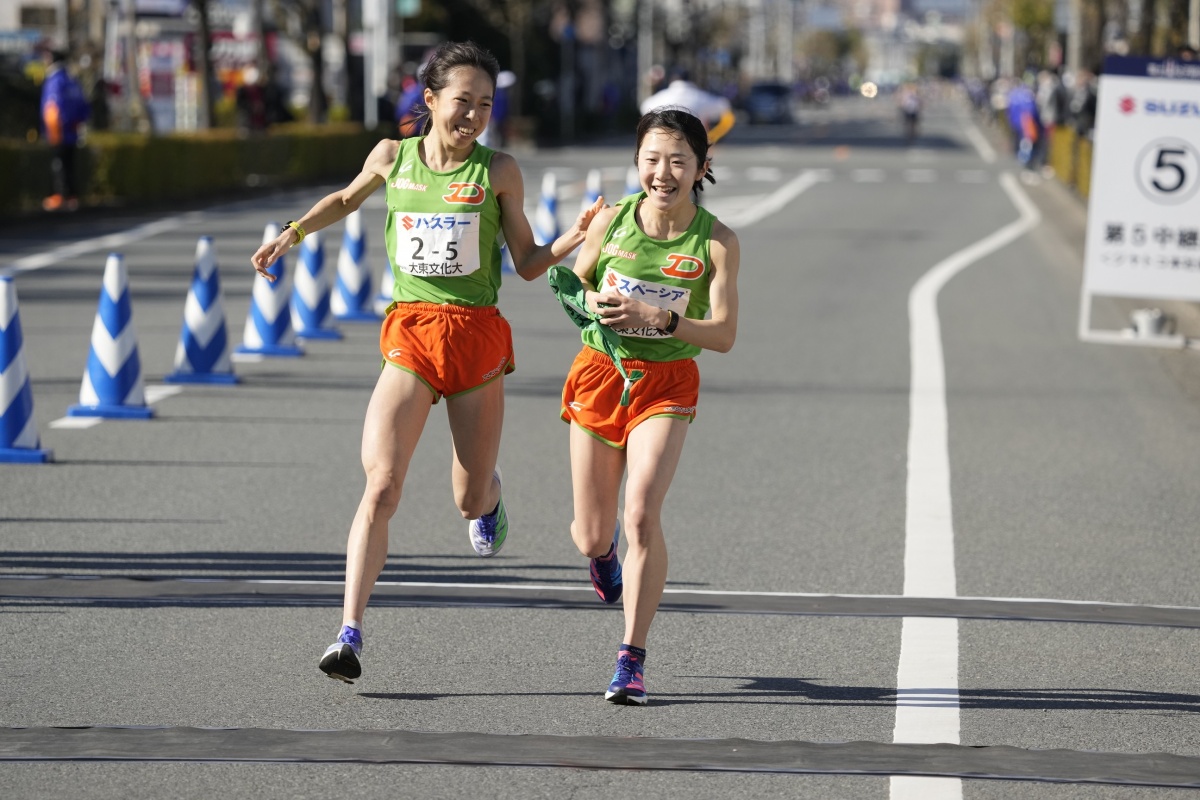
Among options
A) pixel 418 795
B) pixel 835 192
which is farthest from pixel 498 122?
pixel 418 795

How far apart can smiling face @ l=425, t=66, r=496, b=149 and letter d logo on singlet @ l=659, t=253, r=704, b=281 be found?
2.47 feet

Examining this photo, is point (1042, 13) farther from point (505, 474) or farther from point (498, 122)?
point (505, 474)

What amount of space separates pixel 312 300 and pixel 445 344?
9445 millimetres

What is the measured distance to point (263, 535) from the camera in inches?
328

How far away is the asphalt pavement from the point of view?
527cm

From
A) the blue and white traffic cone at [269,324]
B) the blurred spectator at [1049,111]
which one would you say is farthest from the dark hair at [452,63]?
the blurred spectator at [1049,111]

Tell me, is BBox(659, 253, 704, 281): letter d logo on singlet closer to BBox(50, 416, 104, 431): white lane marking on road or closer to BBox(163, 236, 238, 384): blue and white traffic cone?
BBox(50, 416, 104, 431): white lane marking on road

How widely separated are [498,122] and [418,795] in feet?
136

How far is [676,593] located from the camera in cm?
740

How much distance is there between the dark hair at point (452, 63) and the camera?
6.19m

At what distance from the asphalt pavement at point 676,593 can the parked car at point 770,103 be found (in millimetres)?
70070

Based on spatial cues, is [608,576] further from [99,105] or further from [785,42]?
[785,42]

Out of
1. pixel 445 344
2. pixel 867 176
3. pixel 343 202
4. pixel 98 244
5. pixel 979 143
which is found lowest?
pixel 979 143

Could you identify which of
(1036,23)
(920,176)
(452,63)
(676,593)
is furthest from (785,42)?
(452,63)
